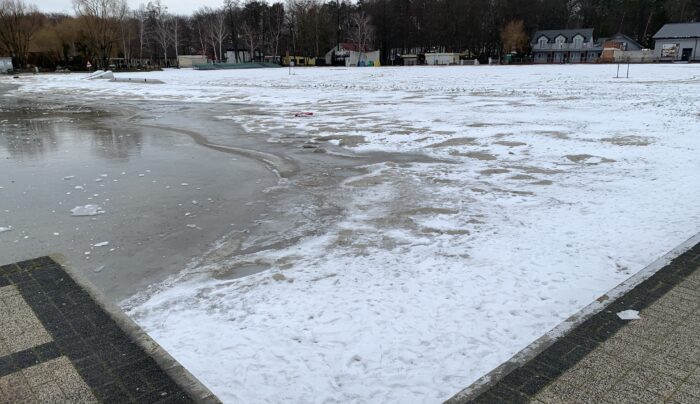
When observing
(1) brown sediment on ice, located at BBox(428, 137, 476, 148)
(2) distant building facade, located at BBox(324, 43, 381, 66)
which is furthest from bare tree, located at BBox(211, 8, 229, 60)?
(1) brown sediment on ice, located at BBox(428, 137, 476, 148)

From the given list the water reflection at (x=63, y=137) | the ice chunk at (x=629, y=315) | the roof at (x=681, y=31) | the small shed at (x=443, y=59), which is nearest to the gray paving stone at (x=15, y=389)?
the ice chunk at (x=629, y=315)

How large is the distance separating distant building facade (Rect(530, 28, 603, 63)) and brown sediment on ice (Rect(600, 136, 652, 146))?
298ft

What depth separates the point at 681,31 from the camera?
76.2 metres

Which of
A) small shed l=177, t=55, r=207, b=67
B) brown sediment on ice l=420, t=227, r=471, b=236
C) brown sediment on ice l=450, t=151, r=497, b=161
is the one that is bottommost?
brown sediment on ice l=420, t=227, r=471, b=236

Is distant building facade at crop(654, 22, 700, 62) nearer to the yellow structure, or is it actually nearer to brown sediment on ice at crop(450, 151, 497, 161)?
the yellow structure

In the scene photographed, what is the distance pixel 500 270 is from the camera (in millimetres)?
4758

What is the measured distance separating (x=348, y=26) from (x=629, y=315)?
363 ft

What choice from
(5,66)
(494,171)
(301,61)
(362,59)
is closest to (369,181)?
(494,171)

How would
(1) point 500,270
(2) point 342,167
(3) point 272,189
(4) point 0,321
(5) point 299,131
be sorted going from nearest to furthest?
(4) point 0,321
(1) point 500,270
(3) point 272,189
(2) point 342,167
(5) point 299,131

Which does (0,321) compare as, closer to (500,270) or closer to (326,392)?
(326,392)

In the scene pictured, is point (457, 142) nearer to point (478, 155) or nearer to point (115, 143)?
point (478, 155)

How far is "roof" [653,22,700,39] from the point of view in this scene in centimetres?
7494

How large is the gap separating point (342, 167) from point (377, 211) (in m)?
2.80

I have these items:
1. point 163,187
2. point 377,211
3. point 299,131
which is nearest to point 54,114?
point 299,131
